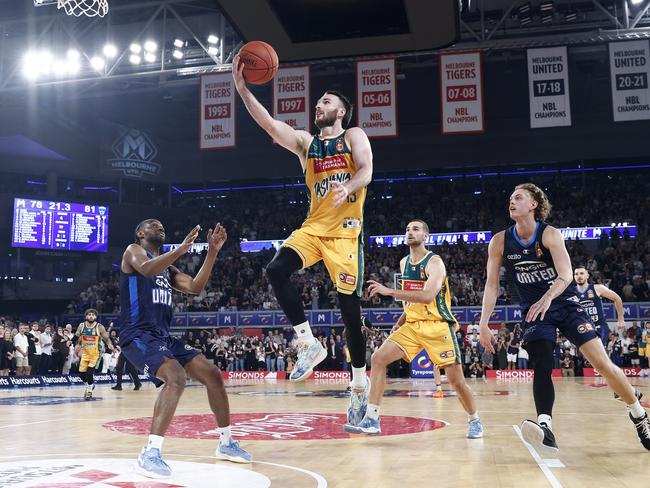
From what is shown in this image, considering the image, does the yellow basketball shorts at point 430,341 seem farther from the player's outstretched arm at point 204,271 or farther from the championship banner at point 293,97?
the championship banner at point 293,97

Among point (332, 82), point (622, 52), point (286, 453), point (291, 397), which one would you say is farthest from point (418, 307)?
point (332, 82)

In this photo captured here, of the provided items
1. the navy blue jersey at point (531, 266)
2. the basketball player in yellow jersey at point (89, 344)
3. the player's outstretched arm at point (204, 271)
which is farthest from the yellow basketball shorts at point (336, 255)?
the basketball player in yellow jersey at point (89, 344)

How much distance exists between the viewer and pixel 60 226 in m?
27.1

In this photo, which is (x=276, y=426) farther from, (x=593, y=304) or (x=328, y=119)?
(x=593, y=304)

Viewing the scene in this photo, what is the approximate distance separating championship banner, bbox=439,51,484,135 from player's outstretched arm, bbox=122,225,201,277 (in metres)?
11.9

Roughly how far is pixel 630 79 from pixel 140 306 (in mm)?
14326

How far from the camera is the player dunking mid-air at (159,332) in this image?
4988 mm

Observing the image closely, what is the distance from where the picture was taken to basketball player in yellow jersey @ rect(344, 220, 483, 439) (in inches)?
257

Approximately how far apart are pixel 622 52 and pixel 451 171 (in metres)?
15.6

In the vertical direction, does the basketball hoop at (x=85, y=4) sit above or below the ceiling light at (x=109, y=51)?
below

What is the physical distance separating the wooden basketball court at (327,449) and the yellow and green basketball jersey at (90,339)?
9.20 feet

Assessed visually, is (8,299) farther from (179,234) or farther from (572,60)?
(572,60)

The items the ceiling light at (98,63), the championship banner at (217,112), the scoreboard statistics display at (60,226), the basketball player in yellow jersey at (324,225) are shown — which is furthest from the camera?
the scoreboard statistics display at (60,226)

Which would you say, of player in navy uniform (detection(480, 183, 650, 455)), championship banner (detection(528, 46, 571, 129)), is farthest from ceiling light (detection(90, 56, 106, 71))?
player in navy uniform (detection(480, 183, 650, 455))
